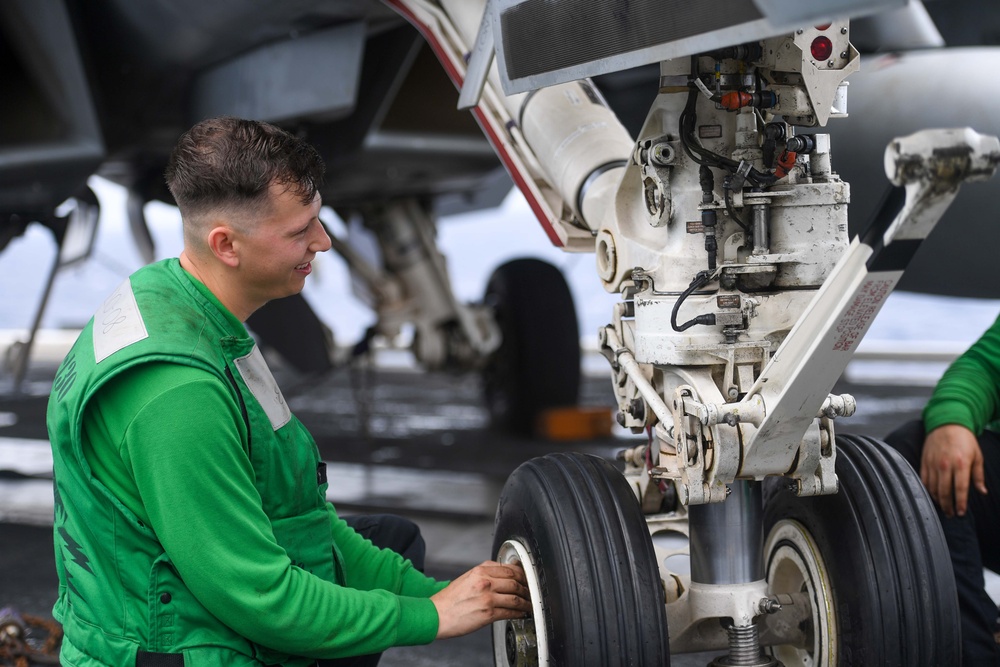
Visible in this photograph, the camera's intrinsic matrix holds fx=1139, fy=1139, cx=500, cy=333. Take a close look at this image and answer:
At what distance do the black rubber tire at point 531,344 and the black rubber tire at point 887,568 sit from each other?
350 centimetres

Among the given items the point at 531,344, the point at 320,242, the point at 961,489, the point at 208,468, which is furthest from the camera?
the point at 531,344

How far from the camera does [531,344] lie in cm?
533

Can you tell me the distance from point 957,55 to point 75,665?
2.90 meters

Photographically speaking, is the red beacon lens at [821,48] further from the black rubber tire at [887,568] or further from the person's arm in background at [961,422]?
the person's arm in background at [961,422]

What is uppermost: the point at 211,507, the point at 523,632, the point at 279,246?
the point at 279,246

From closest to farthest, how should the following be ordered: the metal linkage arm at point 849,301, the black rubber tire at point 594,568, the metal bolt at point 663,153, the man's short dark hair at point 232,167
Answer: the metal linkage arm at point 849,301 → the man's short dark hair at point 232,167 → the black rubber tire at point 594,568 → the metal bolt at point 663,153

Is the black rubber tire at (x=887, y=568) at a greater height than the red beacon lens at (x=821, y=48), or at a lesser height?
lesser

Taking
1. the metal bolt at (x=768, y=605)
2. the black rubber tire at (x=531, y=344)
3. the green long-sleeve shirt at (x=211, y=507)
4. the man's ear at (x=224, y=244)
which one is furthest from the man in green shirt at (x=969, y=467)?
the black rubber tire at (x=531, y=344)

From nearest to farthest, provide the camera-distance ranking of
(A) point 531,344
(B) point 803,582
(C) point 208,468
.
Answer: (C) point 208,468
(B) point 803,582
(A) point 531,344

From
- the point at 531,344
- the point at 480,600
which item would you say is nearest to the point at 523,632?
the point at 480,600

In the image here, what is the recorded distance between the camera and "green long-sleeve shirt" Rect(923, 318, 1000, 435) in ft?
7.41

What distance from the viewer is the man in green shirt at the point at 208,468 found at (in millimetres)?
1423

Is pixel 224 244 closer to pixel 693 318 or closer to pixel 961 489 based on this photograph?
pixel 693 318

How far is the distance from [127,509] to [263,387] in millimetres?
264
